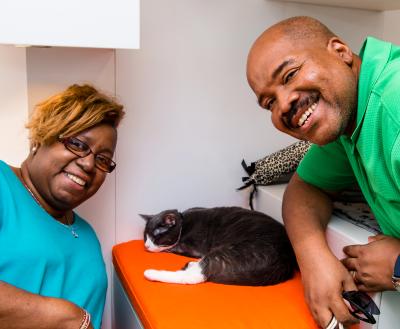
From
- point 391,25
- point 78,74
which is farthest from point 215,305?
point 391,25

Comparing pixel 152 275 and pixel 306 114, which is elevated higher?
pixel 306 114

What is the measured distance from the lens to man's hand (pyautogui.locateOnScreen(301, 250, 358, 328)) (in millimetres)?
857

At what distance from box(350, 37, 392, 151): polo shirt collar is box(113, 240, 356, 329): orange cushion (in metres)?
0.43

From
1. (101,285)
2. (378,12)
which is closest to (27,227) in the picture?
(101,285)

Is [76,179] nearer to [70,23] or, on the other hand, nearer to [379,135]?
[70,23]

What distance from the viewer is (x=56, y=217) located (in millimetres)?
1021

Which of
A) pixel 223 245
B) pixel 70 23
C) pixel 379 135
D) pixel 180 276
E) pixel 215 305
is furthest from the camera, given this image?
pixel 223 245

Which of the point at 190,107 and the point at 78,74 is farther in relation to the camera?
the point at 190,107

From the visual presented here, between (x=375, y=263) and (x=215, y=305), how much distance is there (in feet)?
1.21

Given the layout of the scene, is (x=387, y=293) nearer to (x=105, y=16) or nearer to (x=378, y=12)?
(x=105, y=16)

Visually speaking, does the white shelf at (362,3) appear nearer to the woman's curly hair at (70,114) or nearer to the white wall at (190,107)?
the white wall at (190,107)

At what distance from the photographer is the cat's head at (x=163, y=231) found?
49.1 inches

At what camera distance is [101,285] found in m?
1.03

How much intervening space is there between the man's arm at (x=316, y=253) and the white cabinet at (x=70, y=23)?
0.57m
